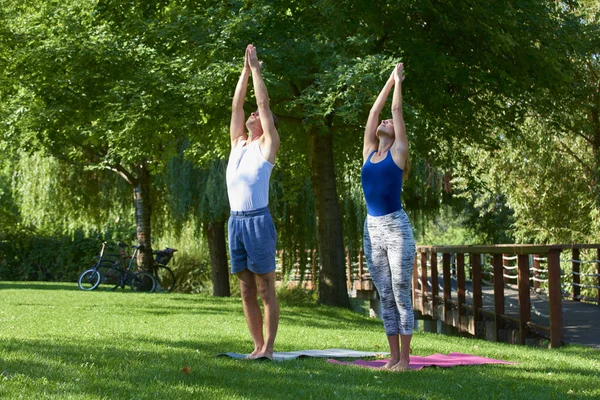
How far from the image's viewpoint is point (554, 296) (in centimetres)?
1045

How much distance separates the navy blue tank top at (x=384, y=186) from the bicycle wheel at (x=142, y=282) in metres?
15.9

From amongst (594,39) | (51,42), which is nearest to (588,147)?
(594,39)

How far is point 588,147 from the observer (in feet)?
66.0

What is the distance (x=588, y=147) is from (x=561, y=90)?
504 cm

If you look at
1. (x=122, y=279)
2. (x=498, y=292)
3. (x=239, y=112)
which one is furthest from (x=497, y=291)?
(x=122, y=279)

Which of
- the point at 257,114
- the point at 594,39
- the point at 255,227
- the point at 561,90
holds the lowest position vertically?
the point at 255,227

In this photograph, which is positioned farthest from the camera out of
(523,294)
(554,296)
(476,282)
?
(476,282)

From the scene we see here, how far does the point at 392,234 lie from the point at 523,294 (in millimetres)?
5737

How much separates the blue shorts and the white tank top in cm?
6

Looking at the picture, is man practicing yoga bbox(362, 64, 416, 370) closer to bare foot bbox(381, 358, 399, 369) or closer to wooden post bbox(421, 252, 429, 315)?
bare foot bbox(381, 358, 399, 369)

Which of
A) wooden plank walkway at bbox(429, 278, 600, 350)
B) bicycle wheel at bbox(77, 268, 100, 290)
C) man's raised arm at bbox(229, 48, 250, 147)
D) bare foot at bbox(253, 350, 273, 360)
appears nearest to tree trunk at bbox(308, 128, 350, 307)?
wooden plank walkway at bbox(429, 278, 600, 350)

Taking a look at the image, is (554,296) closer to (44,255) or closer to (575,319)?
(575,319)

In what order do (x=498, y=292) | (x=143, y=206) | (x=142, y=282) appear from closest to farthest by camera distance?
(x=498, y=292) → (x=142, y=282) → (x=143, y=206)

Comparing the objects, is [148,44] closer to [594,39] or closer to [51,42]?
[51,42]
